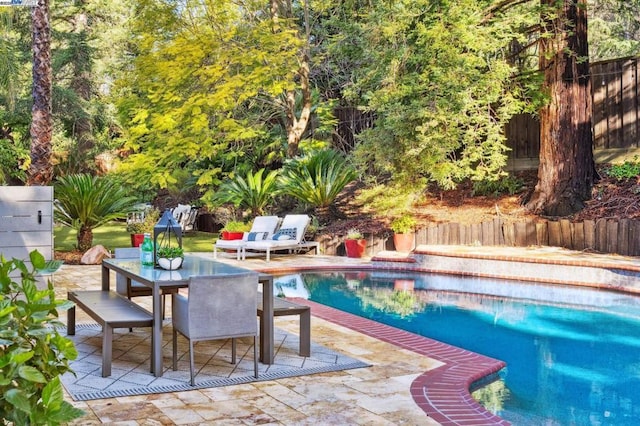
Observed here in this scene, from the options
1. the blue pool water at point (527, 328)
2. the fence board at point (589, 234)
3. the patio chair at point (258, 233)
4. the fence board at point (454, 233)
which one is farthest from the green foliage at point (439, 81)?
Answer: the patio chair at point (258, 233)

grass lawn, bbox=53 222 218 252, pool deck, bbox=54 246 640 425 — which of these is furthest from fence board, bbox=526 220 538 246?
grass lawn, bbox=53 222 218 252

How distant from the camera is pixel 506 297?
1010 cm

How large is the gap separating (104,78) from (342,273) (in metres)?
16.8

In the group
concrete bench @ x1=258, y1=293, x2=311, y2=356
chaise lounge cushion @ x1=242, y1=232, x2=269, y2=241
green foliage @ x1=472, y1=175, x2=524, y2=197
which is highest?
green foliage @ x1=472, y1=175, x2=524, y2=197

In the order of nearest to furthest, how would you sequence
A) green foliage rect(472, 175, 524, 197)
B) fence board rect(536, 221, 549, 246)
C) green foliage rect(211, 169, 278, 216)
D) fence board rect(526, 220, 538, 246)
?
fence board rect(536, 221, 549, 246)
fence board rect(526, 220, 538, 246)
green foliage rect(472, 175, 524, 197)
green foliage rect(211, 169, 278, 216)

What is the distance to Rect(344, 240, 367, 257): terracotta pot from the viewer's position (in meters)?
14.5

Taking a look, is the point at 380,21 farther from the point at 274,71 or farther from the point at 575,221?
the point at 575,221

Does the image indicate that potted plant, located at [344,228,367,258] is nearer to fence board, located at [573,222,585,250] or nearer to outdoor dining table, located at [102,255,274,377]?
fence board, located at [573,222,585,250]

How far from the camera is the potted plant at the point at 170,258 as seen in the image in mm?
5812

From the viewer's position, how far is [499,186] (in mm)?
15484

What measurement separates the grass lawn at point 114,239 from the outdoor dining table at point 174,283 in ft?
29.3

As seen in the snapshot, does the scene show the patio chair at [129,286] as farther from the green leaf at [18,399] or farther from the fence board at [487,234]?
the fence board at [487,234]

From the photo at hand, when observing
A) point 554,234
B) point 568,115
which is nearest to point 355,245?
point 554,234

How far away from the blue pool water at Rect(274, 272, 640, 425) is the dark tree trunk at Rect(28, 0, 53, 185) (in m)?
5.04
